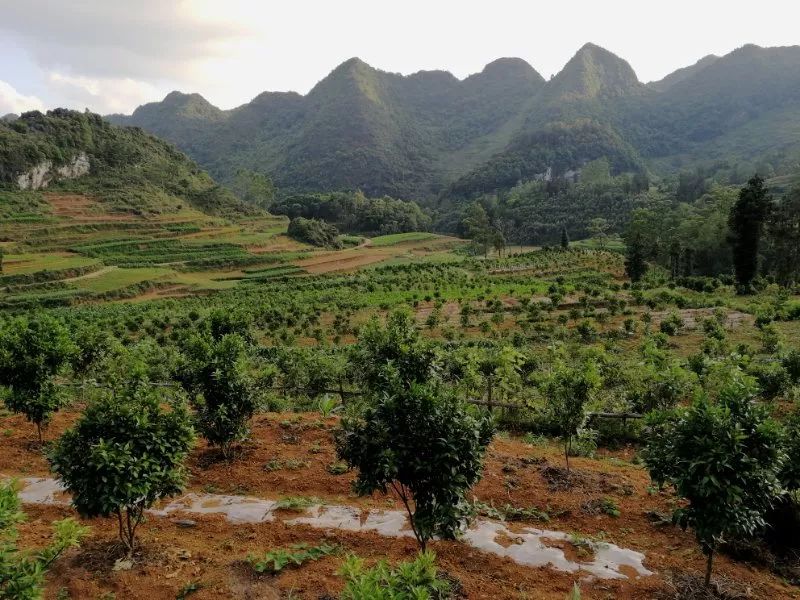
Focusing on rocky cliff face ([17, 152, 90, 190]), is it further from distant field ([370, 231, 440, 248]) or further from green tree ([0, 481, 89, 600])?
green tree ([0, 481, 89, 600])

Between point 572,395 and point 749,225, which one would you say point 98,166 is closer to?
point 749,225

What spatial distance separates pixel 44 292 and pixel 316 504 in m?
64.3

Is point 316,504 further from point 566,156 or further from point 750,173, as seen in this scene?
point 566,156

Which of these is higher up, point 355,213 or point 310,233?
point 355,213

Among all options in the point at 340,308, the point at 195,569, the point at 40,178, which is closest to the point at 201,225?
the point at 40,178

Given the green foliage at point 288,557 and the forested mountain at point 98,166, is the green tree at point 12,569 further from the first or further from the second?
the forested mountain at point 98,166

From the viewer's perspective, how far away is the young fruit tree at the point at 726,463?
23.4 ft

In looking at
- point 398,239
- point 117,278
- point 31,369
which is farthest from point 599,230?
point 31,369

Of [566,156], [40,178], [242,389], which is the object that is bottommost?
[242,389]

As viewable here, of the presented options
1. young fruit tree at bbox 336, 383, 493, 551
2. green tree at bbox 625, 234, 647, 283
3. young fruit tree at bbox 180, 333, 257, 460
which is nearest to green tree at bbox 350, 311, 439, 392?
young fruit tree at bbox 336, 383, 493, 551

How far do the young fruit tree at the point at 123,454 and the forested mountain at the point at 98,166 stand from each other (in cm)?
9967

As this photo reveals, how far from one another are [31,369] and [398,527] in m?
10.4

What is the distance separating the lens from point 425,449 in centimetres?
727

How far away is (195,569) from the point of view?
845 centimetres
